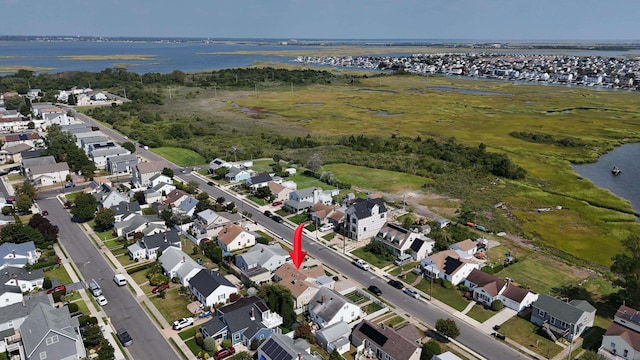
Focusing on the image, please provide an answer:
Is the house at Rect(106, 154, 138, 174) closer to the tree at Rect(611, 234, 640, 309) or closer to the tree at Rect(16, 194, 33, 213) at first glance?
the tree at Rect(16, 194, 33, 213)

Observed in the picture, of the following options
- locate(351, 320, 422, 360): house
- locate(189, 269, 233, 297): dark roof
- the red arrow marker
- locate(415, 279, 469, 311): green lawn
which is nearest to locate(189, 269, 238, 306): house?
locate(189, 269, 233, 297): dark roof

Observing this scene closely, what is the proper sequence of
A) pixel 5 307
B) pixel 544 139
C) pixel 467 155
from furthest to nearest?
pixel 544 139, pixel 467 155, pixel 5 307

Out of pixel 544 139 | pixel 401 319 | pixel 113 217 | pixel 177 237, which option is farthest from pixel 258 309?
pixel 544 139

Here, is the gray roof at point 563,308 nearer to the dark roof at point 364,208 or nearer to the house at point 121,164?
the dark roof at point 364,208

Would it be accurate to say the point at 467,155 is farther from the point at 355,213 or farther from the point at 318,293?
the point at 318,293

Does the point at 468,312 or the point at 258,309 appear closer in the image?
the point at 258,309
